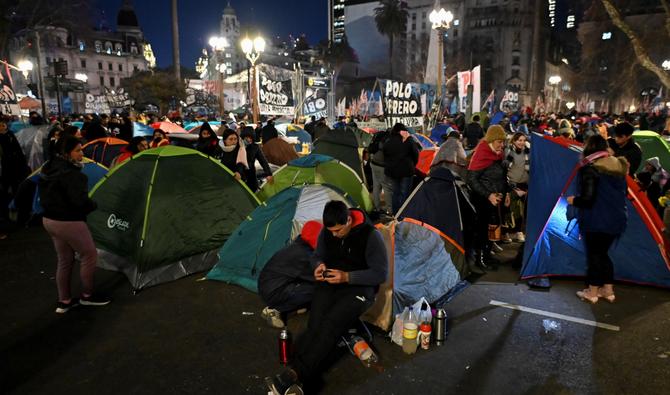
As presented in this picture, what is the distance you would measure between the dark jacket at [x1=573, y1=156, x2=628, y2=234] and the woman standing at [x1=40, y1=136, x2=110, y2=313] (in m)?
5.24

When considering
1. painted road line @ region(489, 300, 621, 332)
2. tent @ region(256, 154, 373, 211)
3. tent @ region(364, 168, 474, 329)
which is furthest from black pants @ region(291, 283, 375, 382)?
tent @ region(256, 154, 373, 211)

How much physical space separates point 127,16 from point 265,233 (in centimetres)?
10501

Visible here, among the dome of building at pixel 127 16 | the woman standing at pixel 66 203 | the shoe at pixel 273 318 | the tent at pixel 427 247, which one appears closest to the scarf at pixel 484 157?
the tent at pixel 427 247

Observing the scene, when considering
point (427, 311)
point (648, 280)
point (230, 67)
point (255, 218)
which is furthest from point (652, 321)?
point (230, 67)

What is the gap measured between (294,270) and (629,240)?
4.13 m

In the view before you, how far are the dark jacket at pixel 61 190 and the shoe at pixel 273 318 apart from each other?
2.20m

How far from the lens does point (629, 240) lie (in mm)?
5281

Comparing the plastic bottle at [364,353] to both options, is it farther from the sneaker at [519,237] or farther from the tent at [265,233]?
the sneaker at [519,237]

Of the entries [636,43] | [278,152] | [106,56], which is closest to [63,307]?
[278,152]

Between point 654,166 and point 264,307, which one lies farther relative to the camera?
point 654,166

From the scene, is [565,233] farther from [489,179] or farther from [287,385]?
[287,385]

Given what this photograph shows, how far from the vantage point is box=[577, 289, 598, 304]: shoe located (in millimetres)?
4953

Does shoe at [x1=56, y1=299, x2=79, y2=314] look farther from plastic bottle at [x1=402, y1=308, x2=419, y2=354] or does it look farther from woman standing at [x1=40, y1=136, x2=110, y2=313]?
plastic bottle at [x1=402, y1=308, x2=419, y2=354]

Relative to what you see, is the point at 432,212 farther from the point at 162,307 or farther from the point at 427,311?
the point at 162,307
